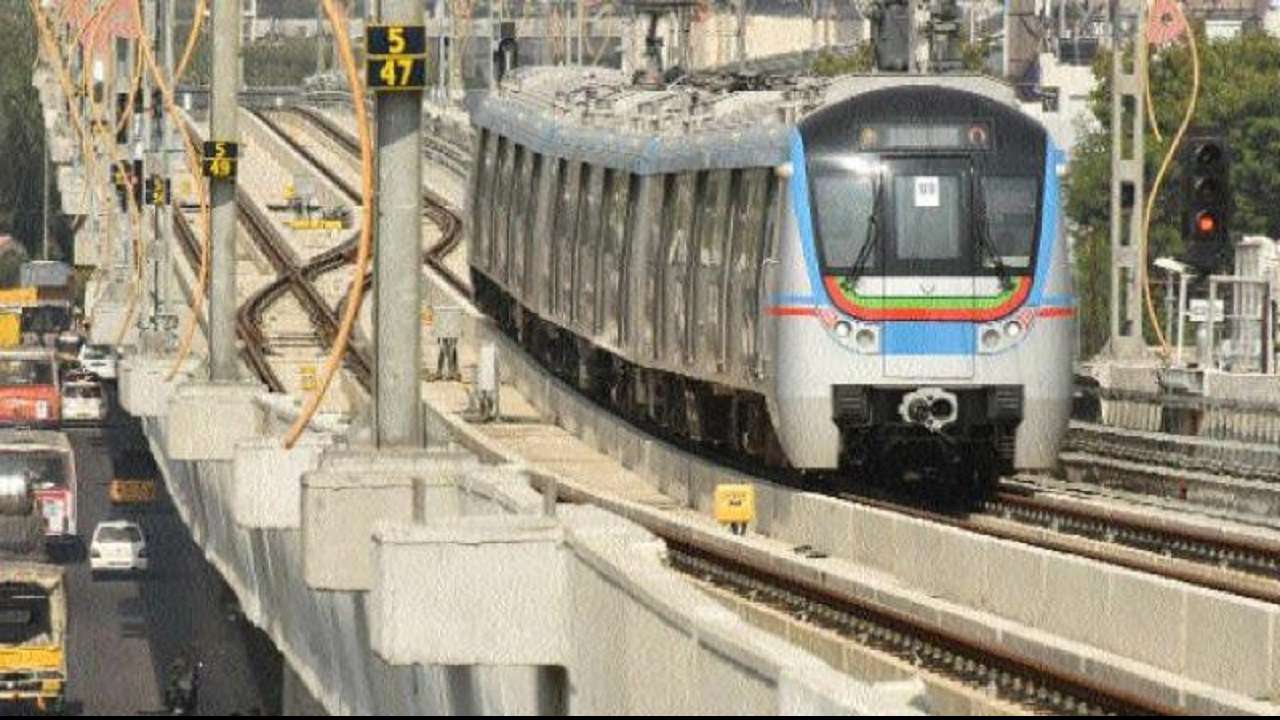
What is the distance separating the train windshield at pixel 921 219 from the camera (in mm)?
36438

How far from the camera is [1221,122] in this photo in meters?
139

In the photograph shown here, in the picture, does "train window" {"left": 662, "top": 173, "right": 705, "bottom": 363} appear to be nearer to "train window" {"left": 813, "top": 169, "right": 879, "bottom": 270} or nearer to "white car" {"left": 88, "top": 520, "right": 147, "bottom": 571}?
"train window" {"left": 813, "top": 169, "right": 879, "bottom": 270}

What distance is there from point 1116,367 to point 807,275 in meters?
21.1

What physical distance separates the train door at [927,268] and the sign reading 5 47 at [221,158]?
14.0 m

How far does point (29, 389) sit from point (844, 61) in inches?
1373

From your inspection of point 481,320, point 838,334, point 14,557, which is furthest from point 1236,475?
point 14,557

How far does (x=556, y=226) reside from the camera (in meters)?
51.8

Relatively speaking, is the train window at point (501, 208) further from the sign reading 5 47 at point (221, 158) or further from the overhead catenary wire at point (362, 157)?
the overhead catenary wire at point (362, 157)

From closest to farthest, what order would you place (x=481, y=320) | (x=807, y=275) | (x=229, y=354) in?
(x=807, y=275) < (x=229, y=354) < (x=481, y=320)

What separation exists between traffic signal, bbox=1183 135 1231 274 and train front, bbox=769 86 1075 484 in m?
2.40

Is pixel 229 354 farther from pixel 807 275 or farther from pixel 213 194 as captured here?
pixel 807 275

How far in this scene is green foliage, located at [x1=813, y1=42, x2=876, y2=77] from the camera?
473 feet

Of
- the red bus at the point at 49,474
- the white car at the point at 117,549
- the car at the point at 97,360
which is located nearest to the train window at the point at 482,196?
the red bus at the point at 49,474

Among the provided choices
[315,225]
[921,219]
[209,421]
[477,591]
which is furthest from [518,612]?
[315,225]
